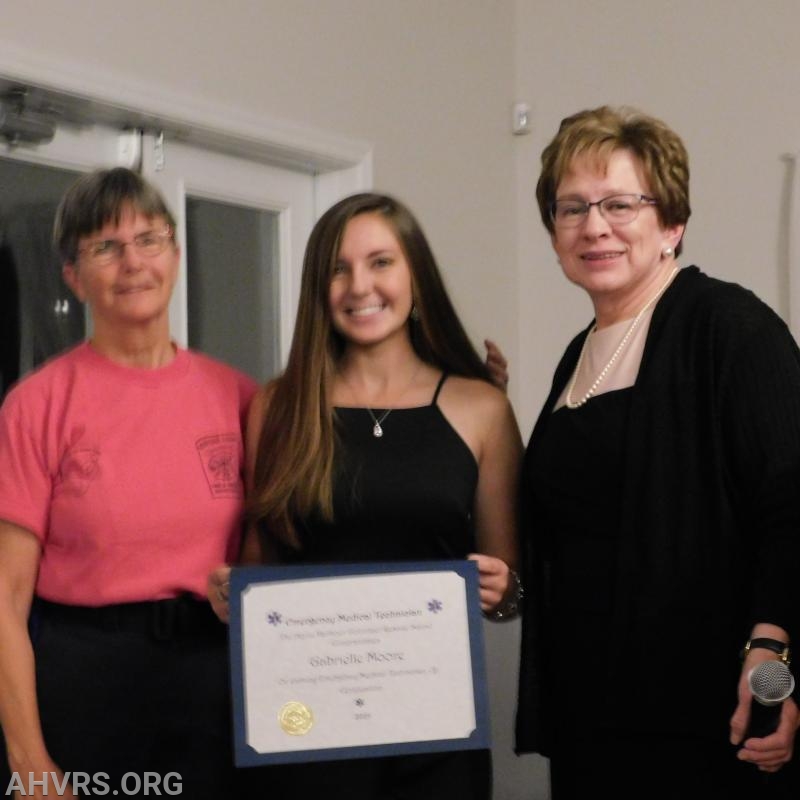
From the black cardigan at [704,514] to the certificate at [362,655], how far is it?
0.75ft

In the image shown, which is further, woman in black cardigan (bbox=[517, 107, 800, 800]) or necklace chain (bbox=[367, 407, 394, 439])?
necklace chain (bbox=[367, 407, 394, 439])

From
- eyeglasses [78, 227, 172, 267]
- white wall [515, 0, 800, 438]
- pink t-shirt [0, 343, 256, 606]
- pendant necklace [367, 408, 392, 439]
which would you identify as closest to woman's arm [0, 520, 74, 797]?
pink t-shirt [0, 343, 256, 606]

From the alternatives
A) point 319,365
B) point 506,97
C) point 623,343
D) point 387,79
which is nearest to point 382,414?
point 319,365

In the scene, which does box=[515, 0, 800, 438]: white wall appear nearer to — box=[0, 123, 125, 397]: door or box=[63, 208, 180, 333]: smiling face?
box=[0, 123, 125, 397]: door

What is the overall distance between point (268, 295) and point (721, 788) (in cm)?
196

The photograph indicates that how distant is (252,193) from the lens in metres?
3.24

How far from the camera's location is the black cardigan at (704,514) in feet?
5.47

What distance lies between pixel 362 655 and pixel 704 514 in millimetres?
537

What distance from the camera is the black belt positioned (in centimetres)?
188

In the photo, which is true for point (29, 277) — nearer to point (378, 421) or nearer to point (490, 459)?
point (378, 421)

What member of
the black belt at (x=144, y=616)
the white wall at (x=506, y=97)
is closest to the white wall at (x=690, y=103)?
the white wall at (x=506, y=97)

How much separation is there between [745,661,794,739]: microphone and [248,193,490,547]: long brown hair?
690 mm

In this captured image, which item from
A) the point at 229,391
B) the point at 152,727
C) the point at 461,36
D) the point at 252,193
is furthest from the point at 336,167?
the point at 152,727

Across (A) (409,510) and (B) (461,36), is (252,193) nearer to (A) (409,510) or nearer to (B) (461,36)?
(B) (461,36)
